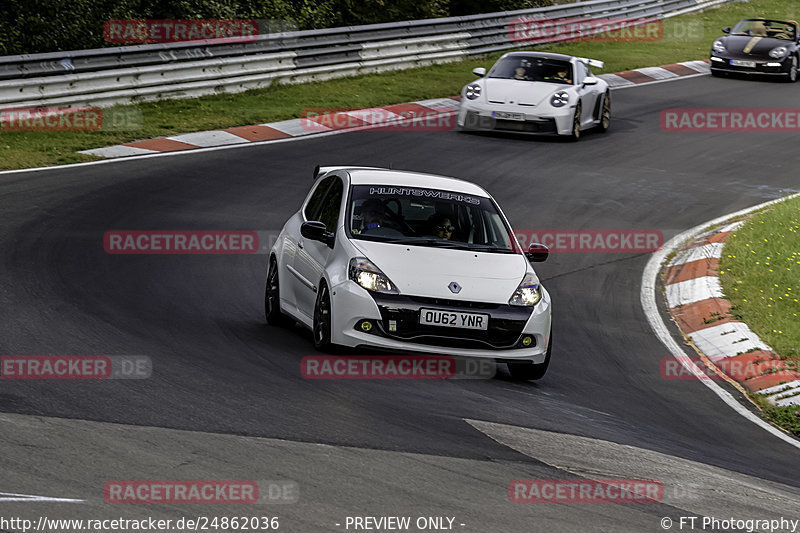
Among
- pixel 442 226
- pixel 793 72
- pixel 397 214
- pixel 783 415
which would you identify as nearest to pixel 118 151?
pixel 397 214

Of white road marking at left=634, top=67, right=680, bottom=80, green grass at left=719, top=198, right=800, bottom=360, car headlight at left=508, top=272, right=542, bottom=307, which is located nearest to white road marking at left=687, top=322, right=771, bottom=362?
green grass at left=719, top=198, right=800, bottom=360

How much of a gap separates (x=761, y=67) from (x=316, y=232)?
22.2 metres

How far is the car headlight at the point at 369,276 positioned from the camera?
8.77 m

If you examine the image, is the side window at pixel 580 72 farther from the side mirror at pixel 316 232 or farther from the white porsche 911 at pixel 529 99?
the side mirror at pixel 316 232

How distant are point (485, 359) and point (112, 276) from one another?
13.3 ft

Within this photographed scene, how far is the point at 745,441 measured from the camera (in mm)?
8656

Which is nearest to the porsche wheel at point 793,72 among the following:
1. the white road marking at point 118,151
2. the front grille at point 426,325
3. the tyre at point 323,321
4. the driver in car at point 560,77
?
the driver in car at point 560,77

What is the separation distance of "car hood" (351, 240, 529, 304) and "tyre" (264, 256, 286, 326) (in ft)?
4.11

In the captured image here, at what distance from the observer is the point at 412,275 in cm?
884

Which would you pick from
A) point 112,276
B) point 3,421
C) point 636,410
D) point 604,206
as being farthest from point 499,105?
point 3,421

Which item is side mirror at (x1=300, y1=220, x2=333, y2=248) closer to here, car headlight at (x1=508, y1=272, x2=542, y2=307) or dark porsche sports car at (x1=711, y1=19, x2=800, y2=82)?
car headlight at (x1=508, y1=272, x2=542, y2=307)

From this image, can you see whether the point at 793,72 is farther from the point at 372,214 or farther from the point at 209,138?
the point at 372,214

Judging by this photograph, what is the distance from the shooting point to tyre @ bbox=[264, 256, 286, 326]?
1021 centimetres

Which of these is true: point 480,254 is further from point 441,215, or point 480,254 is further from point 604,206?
point 604,206
